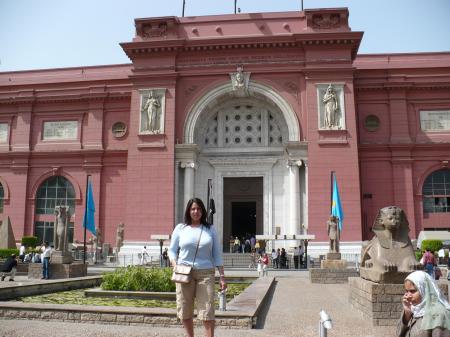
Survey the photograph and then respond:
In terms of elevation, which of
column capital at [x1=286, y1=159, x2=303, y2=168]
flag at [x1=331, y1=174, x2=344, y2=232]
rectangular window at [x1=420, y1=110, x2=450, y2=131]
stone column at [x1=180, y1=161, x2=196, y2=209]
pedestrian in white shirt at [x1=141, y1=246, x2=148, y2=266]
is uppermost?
rectangular window at [x1=420, y1=110, x2=450, y2=131]

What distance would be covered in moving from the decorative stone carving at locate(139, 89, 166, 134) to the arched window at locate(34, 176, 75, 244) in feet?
25.5

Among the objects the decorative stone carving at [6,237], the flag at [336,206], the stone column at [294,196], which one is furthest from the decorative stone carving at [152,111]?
the flag at [336,206]

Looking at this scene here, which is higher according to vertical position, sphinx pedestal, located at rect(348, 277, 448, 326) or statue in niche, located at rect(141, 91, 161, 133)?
statue in niche, located at rect(141, 91, 161, 133)

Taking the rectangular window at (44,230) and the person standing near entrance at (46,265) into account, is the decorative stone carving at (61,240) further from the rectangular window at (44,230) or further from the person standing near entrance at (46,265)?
the rectangular window at (44,230)

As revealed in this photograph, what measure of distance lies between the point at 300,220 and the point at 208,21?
14202mm

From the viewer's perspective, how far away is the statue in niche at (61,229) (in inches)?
752

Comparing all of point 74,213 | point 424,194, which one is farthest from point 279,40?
point 74,213

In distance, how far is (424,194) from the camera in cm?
2808

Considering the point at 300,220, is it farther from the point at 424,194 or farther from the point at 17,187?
the point at 17,187

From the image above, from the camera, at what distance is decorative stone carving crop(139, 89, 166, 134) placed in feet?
92.9

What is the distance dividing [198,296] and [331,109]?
22764mm

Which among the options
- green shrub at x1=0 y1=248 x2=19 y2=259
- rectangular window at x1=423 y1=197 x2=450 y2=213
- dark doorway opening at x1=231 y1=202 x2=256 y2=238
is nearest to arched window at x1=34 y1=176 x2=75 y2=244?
green shrub at x1=0 y1=248 x2=19 y2=259

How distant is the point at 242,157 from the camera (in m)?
29.6

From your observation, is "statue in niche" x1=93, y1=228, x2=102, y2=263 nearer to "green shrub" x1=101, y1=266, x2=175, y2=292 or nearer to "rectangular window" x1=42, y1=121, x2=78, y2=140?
"rectangular window" x1=42, y1=121, x2=78, y2=140
